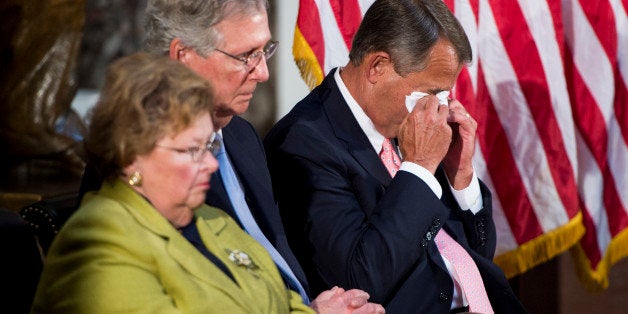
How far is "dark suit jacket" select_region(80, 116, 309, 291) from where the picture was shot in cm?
244

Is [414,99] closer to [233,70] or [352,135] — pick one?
[352,135]

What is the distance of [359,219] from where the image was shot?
268 cm

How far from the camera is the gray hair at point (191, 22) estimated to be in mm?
2408

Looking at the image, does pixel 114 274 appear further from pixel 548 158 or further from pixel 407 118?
pixel 548 158

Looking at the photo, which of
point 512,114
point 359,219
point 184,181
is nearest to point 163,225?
point 184,181

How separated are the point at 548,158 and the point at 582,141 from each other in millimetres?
202


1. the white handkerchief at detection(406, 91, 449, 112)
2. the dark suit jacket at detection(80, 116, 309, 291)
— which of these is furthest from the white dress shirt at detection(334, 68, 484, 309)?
the dark suit jacket at detection(80, 116, 309, 291)

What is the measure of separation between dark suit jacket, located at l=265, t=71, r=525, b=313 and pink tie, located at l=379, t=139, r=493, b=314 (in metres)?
0.10

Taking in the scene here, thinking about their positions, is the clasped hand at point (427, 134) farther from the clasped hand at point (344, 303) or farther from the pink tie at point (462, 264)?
the clasped hand at point (344, 303)

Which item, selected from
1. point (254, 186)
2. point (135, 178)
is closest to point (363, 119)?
point (254, 186)

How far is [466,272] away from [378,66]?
58 cm

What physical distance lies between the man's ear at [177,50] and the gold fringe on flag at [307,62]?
1.02 metres

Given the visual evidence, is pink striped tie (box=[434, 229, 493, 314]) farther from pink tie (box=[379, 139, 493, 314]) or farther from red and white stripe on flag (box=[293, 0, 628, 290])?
red and white stripe on flag (box=[293, 0, 628, 290])

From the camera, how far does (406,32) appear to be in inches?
112
